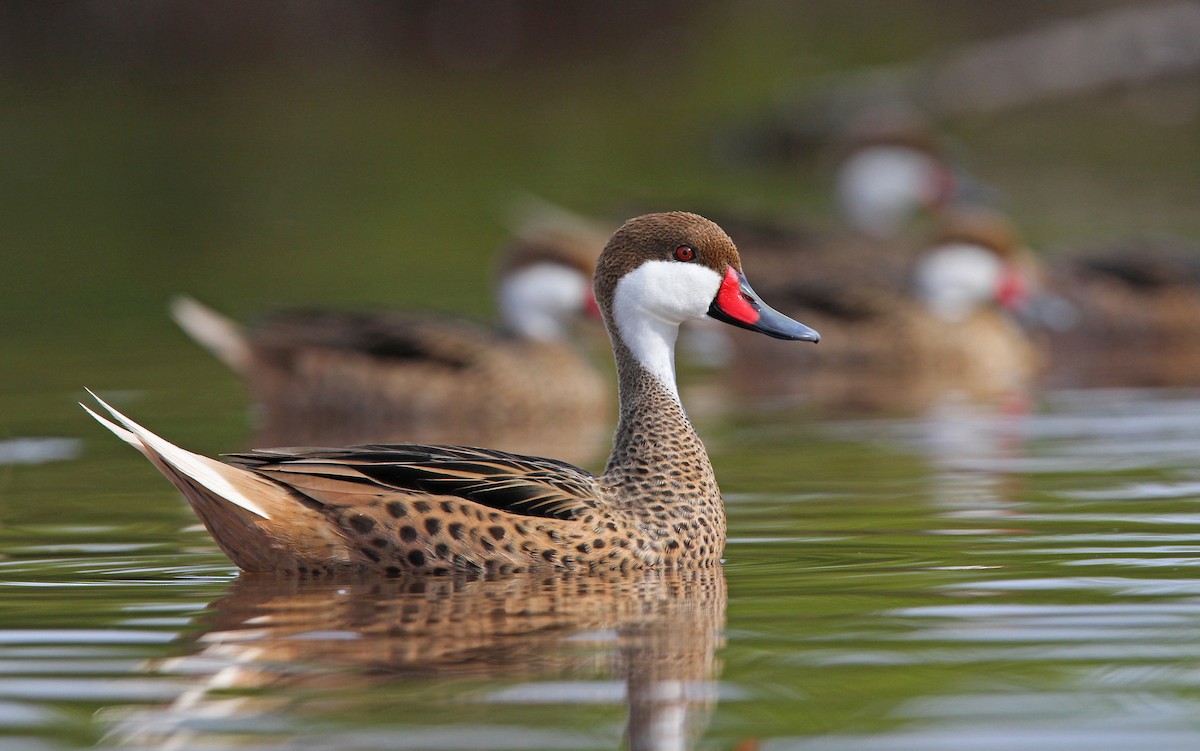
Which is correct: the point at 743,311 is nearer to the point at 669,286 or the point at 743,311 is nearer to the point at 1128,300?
the point at 669,286

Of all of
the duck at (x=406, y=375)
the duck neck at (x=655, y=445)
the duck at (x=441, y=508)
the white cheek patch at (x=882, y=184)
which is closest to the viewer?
the duck at (x=441, y=508)

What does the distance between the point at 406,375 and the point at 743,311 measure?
496cm

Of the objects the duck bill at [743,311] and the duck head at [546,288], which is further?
the duck head at [546,288]

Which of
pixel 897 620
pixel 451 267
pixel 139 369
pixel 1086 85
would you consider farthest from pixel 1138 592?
pixel 1086 85

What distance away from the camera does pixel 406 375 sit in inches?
495

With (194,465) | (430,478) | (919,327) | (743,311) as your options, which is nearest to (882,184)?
(919,327)

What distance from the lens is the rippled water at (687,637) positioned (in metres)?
5.27

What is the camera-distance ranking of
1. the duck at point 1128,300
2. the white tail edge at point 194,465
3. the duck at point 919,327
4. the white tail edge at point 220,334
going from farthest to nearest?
1. the duck at point 1128,300
2. the duck at point 919,327
3. the white tail edge at point 220,334
4. the white tail edge at point 194,465

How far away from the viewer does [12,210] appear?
2289 centimetres

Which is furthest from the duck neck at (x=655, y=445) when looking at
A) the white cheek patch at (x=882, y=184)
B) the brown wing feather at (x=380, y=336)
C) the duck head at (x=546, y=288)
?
the white cheek patch at (x=882, y=184)

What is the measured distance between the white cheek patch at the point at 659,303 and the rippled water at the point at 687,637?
0.72 metres

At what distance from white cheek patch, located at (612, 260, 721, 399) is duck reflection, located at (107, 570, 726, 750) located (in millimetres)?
906

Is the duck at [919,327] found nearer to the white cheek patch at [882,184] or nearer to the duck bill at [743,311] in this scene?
the white cheek patch at [882,184]

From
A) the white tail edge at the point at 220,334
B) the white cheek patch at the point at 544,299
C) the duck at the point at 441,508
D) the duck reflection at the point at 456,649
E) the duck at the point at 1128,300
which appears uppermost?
the duck at the point at 1128,300
